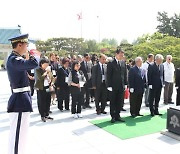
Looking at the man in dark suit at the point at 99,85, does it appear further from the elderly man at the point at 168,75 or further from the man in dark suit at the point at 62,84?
the elderly man at the point at 168,75

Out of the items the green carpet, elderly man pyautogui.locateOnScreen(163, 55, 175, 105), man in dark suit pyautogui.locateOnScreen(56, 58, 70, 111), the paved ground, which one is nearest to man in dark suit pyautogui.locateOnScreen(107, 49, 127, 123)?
the green carpet

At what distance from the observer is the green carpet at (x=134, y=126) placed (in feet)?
16.0

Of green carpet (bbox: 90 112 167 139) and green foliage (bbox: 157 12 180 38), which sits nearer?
green carpet (bbox: 90 112 167 139)

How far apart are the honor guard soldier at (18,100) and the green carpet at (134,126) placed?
217cm

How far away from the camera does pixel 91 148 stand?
13.6ft

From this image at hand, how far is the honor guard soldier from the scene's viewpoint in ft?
9.64

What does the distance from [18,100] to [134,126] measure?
3.01 meters

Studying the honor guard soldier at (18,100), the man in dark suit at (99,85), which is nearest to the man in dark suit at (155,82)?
the man in dark suit at (99,85)

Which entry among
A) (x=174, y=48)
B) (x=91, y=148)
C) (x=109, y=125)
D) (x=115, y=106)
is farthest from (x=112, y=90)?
(x=174, y=48)

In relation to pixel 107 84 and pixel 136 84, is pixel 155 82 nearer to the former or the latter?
pixel 136 84

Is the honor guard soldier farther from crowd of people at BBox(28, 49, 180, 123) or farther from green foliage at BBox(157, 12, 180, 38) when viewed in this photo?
green foliage at BBox(157, 12, 180, 38)

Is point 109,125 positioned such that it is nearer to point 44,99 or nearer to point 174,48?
point 44,99

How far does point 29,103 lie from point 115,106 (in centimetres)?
300

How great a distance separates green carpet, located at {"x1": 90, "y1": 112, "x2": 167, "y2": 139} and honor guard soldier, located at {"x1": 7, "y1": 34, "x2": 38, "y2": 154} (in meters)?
2.17
